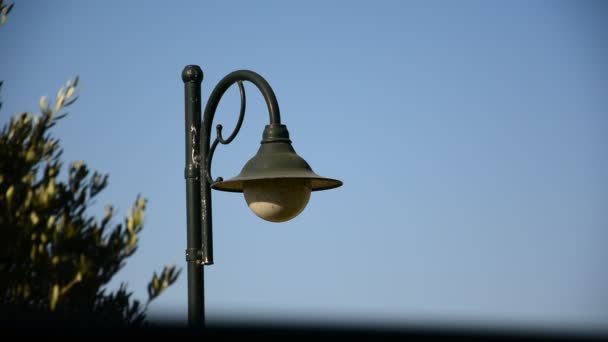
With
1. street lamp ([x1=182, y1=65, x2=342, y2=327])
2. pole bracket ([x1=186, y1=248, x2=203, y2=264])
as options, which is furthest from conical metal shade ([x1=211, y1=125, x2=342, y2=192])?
pole bracket ([x1=186, y1=248, x2=203, y2=264])

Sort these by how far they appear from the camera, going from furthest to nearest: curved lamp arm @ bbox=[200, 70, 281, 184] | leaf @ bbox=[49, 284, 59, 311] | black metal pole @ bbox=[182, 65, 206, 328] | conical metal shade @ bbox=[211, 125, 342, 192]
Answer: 1. curved lamp arm @ bbox=[200, 70, 281, 184]
2. black metal pole @ bbox=[182, 65, 206, 328]
3. conical metal shade @ bbox=[211, 125, 342, 192]
4. leaf @ bbox=[49, 284, 59, 311]

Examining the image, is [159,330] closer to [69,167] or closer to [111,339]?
[111,339]

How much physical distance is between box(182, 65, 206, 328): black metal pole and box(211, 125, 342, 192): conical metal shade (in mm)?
225

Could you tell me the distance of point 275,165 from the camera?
7051mm

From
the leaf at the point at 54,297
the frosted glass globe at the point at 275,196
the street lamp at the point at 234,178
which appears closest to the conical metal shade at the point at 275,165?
the street lamp at the point at 234,178

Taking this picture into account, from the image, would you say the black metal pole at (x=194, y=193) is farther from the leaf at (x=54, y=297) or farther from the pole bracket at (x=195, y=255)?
the leaf at (x=54, y=297)

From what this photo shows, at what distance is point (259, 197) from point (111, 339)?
4.80 m

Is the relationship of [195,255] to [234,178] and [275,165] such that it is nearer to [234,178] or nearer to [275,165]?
[234,178]

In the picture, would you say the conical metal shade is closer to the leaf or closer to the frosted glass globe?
the frosted glass globe

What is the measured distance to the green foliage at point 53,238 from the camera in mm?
6863

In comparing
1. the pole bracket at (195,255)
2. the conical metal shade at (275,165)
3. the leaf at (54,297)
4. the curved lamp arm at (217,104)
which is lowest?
A: the leaf at (54,297)

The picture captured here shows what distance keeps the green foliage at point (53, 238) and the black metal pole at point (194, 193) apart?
47cm

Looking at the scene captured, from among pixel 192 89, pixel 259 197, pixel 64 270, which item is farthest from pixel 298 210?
pixel 64 270

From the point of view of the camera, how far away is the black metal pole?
23.2ft
